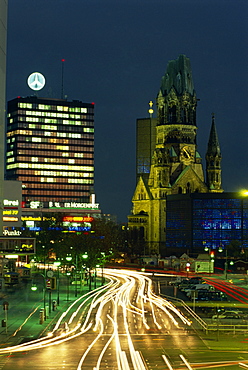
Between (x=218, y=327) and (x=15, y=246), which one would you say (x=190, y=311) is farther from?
(x=15, y=246)

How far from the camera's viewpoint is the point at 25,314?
7888 centimetres

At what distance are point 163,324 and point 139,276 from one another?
8333 cm

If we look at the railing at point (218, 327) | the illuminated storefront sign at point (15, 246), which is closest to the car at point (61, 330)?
the railing at point (218, 327)

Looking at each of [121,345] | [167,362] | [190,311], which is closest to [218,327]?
[121,345]

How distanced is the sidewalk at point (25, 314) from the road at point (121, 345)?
1.46 m

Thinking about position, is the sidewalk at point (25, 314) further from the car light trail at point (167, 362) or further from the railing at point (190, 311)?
the railing at point (190, 311)

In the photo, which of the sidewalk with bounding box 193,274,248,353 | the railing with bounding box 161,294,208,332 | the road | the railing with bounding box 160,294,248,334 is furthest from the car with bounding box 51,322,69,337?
the railing with bounding box 161,294,208,332

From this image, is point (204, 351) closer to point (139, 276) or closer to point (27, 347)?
point (27, 347)

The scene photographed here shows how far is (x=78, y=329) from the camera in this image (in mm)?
64062

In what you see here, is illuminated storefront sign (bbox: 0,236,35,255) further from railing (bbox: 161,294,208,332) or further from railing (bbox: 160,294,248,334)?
railing (bbox: 160,294,248,334)

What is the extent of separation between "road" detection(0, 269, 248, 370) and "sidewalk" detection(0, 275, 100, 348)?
57.4 inches

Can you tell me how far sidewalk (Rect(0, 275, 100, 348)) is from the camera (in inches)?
2367

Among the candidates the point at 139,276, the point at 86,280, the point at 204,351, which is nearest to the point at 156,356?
the point at 204,351

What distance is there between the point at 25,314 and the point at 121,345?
27.0 meters
